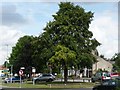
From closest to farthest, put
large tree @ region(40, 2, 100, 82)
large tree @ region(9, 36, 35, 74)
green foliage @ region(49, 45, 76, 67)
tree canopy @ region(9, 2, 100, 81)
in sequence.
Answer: green foliage @ region(49, 45, 76, 67) < tree canopy @ region(9, 2, 100, 81) < large tree @ region(40, 2, 100, 82) < large tree @ region(9, 36, 35, 74)

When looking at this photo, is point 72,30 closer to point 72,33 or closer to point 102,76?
point 72,33

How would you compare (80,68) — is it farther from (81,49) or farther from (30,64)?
(30,64)

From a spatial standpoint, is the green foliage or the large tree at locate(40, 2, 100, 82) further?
the large tree at locate(40, 2, 100, 82)

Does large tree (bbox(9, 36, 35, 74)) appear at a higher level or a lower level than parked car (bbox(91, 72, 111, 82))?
higher

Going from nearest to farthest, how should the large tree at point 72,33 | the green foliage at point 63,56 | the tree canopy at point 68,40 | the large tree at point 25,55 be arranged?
the green foliage at point 63,56
the tree canopy at point 68,40
the large tree at point 72,33
the large tree at point 25,55

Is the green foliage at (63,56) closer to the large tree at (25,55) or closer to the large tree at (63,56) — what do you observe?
the large tree at (63,56)

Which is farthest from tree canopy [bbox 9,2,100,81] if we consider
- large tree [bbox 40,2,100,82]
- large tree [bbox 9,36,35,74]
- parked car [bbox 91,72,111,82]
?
large tree [bbox 9,36,35,74]

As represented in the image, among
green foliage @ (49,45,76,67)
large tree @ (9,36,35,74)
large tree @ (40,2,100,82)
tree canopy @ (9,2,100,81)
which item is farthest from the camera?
large tree @ (9,36,35,74)

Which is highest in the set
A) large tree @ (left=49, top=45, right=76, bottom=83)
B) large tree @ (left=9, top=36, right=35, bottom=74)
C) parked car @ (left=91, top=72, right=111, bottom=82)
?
→ large tree @ (left=9, top=36, right=35, bottom=74)

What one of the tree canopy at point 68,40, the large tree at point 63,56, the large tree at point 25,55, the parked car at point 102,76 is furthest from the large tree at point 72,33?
the large tree at point 25,55

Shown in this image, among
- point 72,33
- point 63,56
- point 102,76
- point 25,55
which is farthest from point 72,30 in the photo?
point 25,55

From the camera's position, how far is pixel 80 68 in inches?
2685

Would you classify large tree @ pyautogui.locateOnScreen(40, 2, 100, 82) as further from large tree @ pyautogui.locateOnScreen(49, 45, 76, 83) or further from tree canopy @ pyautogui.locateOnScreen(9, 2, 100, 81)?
large tree @ pyautogui.locateOnScreen(49, 45, 76, 83)

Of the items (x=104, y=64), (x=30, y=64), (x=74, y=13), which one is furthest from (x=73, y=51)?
(x=104, y=64)
